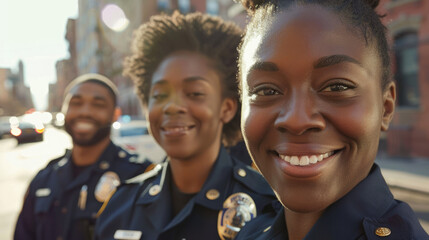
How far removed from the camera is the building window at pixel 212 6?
28000 millimetres

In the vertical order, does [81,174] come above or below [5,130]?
above

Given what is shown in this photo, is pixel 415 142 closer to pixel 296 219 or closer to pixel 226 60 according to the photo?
pixel 226 60

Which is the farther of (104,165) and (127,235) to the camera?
(104,165)

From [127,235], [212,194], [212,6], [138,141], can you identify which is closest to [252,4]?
[212,194]

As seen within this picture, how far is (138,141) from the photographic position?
8094 millimetres

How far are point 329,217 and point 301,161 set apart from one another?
19 centimetres

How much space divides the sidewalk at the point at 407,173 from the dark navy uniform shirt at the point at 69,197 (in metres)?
6.16

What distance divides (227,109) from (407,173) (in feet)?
25.2

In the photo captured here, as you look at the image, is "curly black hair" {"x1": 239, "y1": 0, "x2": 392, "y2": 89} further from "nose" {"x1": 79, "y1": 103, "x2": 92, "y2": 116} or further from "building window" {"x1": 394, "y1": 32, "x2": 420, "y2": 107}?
"building window" {"x1": 394, "y1": 32, "x2": 420, "y2": 107}

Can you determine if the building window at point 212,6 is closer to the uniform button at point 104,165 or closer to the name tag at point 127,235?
the uniform button at point 104,165

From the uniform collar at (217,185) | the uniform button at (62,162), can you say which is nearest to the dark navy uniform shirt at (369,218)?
the uniform collar at (217,185)

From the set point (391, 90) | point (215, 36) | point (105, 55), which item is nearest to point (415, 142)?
point (215, 36)

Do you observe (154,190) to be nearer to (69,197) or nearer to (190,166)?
(190,166)

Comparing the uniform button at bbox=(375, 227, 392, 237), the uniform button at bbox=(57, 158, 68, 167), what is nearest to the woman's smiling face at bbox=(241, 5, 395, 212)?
the uniform button at bbox=(375, 227, 392, 237)
